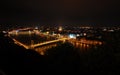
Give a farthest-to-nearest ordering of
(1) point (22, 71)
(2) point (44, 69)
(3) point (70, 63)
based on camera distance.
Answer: (1) point (22, 71) → (2) point (44, 69) → (3) point (70, 63)

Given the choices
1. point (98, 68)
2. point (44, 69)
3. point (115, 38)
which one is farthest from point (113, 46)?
point (44, 69)

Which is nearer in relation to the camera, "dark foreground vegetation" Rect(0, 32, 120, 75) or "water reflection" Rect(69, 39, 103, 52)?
"dark foreground vegetation" Rect(0, 32, 120, 75)

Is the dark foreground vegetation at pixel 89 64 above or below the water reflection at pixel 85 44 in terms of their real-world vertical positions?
above

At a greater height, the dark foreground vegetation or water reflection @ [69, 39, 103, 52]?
the dark foreground vegetation

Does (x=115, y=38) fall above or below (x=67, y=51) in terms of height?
above

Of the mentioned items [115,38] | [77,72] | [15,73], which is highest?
[115,38]

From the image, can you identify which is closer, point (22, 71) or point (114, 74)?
point (114, 74)

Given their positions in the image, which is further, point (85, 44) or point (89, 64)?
point (85, 44)

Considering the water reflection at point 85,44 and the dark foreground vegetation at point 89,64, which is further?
the water reflection at point 85,44

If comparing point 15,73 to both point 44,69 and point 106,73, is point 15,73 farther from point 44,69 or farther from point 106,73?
point 106,73

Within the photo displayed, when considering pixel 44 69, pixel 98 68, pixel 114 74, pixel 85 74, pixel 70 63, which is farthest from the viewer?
pixel 44 69

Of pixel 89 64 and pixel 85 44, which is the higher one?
pixel 89 64
